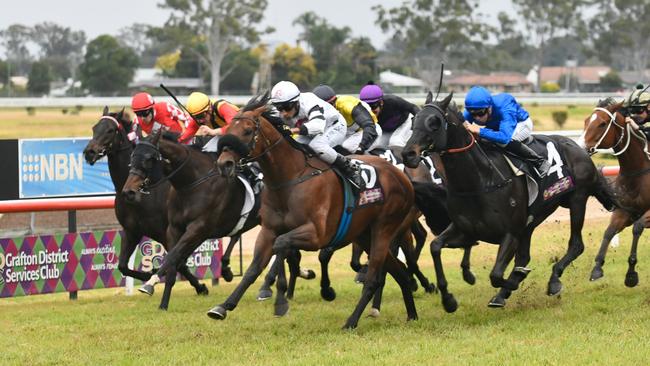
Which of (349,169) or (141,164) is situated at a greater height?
(349,169)

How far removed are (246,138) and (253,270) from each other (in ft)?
2.88

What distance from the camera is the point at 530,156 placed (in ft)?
27.8

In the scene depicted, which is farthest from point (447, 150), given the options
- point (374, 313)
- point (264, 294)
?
point (264, 294)

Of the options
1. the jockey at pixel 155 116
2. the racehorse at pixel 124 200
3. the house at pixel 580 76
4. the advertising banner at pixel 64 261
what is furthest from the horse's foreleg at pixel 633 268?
the house at pixel 580 76

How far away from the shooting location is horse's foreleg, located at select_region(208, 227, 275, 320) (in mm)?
7063

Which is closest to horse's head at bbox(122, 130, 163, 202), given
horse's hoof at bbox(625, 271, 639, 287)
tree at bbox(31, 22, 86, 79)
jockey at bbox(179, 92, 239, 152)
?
jockey at bbox(179, 92, 239, 152)

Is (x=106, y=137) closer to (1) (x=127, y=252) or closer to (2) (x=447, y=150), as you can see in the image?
(1) (x=127, y=252)

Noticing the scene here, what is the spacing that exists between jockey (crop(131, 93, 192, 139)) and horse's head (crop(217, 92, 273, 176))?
7.58 feet

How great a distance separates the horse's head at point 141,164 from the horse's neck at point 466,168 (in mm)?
2340

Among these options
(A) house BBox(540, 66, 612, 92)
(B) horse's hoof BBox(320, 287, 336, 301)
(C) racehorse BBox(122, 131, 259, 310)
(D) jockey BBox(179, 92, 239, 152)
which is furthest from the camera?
(A) house BBox(540, 66, 612, 92)

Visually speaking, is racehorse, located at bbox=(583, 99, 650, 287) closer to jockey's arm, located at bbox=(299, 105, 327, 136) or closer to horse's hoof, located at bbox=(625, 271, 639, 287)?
horse's hoof, located at bbox=(625, 271, 639, 287)

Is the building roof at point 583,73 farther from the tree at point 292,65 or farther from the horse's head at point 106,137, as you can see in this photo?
the horse's head at point 106,137

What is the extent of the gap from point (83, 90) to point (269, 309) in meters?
59.9

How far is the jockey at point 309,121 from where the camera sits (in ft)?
25.5
